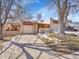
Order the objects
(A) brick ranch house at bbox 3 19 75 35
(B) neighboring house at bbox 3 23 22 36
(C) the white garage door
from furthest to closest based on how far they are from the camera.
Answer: (C) the white garage door → (A) brick ranch house at bbox 3 19 75 35 → (B) neighboring house at bbox 3 23 22 36

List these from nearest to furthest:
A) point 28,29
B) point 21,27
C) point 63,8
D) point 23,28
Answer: point 63,8
point 21,27
point 23,28
point 28,29

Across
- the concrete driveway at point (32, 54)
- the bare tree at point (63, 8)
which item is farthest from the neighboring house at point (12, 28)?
the concrete driveway at point (32, 54)

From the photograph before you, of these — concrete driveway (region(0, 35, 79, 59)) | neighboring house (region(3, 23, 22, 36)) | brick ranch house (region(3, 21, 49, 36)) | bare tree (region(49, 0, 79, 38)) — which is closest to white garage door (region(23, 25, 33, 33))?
brick ranch house (region(3, 21, 49, 36))

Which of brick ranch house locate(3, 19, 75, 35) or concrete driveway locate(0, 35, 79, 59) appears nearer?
concrete driveway locate(0, 35, 79, 59)

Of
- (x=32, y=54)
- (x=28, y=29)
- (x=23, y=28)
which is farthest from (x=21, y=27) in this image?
(x=32, y=54)

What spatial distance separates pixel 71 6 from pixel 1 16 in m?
10.2

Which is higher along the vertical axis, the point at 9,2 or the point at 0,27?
the point at 9,2

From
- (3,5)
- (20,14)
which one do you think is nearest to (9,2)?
(3,5)

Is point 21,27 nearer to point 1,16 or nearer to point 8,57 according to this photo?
point 1,16

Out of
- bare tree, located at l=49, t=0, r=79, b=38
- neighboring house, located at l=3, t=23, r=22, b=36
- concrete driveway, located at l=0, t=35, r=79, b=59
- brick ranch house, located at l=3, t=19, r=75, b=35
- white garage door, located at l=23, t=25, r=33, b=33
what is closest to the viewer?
concrete driveway, located at l=0, t=35, r=79, b=59

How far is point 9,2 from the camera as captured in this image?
A: 751 inches

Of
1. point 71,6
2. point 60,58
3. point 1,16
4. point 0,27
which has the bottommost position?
point 60,58

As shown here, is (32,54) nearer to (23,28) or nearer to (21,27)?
(21,27)

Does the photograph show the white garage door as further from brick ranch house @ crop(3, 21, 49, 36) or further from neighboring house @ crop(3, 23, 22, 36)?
neighboring house @ crop(3, 23, 22, 36)
